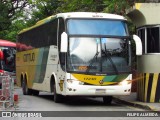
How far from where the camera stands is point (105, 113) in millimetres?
15242

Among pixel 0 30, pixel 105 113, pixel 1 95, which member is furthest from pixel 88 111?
pixel 0 30

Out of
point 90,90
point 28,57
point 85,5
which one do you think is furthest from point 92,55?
point 85,5

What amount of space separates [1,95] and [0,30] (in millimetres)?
37489

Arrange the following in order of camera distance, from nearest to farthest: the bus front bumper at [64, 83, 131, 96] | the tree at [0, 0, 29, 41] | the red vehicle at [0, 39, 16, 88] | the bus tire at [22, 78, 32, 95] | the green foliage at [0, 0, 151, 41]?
1. the bus front bumper at [64, 83, 131, 96]
2. the bus tire at [22, 78, 32, 95]
3. the green foliage at [0, 0, 151, 41]
4. the red vehicle at [0, 39, 16, 88]
5. the tree at [0, 0, 29, 41]

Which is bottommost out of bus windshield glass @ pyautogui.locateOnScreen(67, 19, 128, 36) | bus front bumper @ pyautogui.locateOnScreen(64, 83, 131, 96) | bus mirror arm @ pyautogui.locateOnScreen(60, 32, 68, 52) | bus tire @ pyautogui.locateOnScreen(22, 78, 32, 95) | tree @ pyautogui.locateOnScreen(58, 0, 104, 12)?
bus tire @ pyautogui.locateOnScreen(22, 78, 32, 95)

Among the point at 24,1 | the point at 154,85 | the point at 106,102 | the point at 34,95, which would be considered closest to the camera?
the point at 154,85

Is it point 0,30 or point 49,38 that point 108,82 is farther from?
point 0,30

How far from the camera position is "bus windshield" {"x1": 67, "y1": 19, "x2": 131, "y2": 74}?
17.6 meters

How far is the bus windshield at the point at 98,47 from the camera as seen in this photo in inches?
693

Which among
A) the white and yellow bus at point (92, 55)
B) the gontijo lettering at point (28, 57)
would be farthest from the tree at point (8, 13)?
the white and yellow bus at point (92, 55)

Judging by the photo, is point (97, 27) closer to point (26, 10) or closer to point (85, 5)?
point (85, 5)

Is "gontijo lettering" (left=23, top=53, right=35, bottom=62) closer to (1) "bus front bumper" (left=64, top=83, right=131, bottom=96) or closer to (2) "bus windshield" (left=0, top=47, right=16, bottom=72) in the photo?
(1) "bus front bumper" (left=64, top=83, right=131, bottom=96)

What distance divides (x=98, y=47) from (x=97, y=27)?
3.02ft

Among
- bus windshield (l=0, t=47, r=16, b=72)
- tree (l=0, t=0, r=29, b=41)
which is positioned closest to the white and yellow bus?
bus windshield (l=0, t=47, r=16, b=72)
